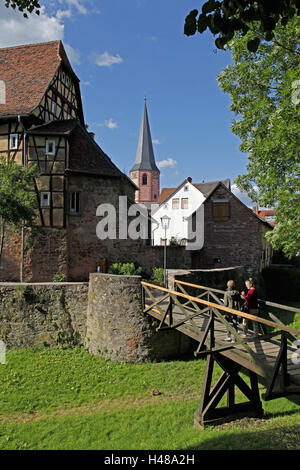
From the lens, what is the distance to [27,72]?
769 inches

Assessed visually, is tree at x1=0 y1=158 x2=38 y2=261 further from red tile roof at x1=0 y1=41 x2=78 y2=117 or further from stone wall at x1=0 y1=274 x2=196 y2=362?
red tile roof at x1=0 y1=41 x2=78 y2=117

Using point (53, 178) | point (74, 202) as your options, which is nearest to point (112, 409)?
point (74, 202)

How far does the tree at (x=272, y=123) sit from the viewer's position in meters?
9.01

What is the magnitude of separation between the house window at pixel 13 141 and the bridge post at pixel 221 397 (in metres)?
14.8

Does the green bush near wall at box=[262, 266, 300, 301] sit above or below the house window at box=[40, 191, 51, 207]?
below

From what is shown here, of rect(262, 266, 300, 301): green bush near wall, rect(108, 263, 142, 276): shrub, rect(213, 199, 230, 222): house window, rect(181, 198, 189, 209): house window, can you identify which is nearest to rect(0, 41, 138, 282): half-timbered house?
rect(108, 263, 142, 276): shrub

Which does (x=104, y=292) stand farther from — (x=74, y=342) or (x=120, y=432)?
(x=120, y=432)

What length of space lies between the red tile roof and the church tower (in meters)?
42.6

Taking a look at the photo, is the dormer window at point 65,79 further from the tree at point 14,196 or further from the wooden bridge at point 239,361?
the wooden bridge at point 239,361

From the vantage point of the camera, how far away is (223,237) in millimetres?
22547

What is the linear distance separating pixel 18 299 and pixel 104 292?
139 inches

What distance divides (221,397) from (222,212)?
16.5 meters

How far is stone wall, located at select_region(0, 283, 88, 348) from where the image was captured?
12398 millimetres

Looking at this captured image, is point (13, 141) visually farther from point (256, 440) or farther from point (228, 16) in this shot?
point (256, 440)
